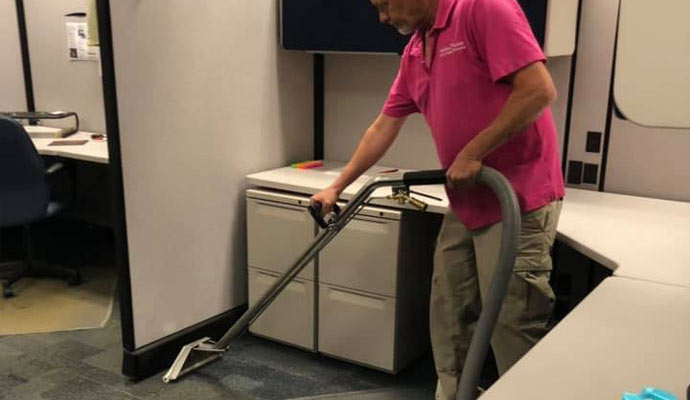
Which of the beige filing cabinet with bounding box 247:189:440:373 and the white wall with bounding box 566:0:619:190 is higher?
the white wall with bounding box 566:0:619:190

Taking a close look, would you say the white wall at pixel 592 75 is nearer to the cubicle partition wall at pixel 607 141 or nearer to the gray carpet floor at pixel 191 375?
the cubicle partition wall at pixel 607 141

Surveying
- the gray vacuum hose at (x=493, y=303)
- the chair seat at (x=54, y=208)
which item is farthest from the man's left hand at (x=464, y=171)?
the chair seat at (x=54, y=208)

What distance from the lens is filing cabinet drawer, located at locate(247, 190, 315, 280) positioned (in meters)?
2.64

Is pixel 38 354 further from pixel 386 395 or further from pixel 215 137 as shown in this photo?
pixel 386 395

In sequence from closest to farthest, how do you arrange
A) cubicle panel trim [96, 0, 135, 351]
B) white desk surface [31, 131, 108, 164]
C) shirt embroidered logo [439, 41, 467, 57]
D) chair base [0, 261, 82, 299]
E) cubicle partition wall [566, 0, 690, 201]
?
shirt embroidered logo [439, 41, 467, 57], cubicle panel trim [96, 0, 135, 351], cubicle partition wall [566, 0, 690, 201], white desk surface [31, 131, 108, 164], chair base [0, 261, 82, 299]

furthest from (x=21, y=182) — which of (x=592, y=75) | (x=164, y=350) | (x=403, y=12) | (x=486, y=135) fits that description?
(x=592, y=75)

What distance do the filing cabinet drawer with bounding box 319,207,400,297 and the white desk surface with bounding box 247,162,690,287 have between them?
0.09 metres

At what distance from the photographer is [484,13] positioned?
161 cm

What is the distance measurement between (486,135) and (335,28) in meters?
1.36

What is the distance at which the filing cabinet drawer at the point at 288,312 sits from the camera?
2699 millimetres

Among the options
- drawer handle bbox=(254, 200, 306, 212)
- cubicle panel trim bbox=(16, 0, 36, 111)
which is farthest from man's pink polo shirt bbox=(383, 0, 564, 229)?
cubicle panel trim bbox=(16, 0, 36, 111)

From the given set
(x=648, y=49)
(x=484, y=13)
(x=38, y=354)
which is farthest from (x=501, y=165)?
(x=38, y=354)

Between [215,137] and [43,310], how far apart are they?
1.30m

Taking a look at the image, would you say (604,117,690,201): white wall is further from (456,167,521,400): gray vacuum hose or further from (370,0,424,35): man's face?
(456,167,521,400): gray vacuum hose
